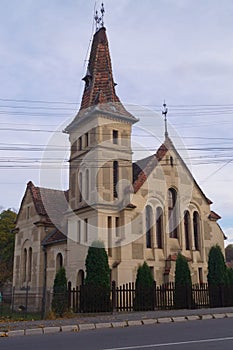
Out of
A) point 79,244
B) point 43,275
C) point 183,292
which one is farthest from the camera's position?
point 43,275

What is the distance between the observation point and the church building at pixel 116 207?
2619 cm

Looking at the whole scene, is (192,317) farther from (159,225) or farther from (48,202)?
(48,202)

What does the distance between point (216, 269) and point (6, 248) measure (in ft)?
86.5

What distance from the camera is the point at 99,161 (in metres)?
27.5

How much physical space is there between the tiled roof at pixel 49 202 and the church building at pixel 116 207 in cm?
48

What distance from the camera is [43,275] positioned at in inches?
1240

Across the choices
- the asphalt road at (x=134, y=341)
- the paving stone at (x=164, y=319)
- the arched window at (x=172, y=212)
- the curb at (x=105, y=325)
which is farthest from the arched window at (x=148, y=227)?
the asphalt road at (x=134, y=341)

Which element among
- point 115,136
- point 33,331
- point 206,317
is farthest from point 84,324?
point 115,136

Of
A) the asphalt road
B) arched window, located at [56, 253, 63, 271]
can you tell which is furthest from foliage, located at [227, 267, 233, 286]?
the asphalt road

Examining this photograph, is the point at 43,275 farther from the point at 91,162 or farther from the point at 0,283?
the point at 0,283

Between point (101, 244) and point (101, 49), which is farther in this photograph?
point (101, 49)

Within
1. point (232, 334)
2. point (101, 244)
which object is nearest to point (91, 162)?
point (101, 244)

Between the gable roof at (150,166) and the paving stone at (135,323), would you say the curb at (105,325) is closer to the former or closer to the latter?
the paving stone at (135,323)

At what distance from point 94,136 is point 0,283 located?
2482cm
